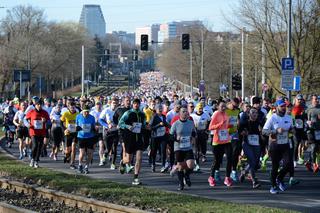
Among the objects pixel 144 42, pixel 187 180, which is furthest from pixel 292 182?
pixel 144 42

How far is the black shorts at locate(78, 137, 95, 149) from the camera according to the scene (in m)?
18.4

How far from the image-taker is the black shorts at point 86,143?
18.4m

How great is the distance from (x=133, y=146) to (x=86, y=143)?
2277mm

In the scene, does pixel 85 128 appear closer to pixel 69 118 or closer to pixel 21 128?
pixel 69 118

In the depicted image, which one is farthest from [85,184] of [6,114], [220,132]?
[6,114]

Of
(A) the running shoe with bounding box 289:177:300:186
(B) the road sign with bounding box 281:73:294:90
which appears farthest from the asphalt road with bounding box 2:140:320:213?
(B) the road sign with bounding box 281:73:294:90

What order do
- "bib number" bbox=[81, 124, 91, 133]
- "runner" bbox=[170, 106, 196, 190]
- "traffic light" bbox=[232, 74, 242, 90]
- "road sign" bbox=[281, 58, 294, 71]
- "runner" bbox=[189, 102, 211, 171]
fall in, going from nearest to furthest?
1. "runner" bbox=[170, 106, 196, 190]
2. "bib number" bbox=[81, 124, 91, 133]
3. "runner" bbox=[189, 102, 211, 171]
4. "road sign" bbox=[281, 58, 294, 71]
5. "traffic light" bbox=[232, 74, 242, 90]

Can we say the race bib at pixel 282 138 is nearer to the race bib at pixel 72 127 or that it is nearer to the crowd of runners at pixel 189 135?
the crowd of runners at pixel 189 135

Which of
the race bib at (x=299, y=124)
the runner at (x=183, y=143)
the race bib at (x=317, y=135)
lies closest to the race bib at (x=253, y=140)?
the runner at (x=183, y=143)

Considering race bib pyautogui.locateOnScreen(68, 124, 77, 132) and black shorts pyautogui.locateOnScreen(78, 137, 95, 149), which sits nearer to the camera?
black shorts pyautogui.locateOnScreen(78, 137, 95, 149)

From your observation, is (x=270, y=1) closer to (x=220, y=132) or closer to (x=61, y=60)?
(x=220, y=132)

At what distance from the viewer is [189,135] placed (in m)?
15.0

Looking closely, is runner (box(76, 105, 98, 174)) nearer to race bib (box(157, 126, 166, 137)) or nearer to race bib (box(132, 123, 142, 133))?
race bib (box(157, 126, 166, 137))

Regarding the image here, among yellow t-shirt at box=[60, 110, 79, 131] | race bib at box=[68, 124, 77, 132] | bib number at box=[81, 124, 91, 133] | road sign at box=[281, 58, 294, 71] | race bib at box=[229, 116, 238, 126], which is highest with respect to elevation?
road sign at box=[281, 58, 294, 71]
